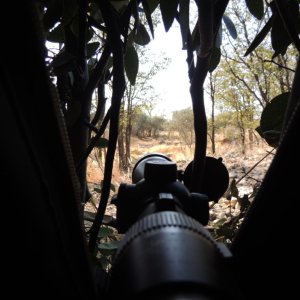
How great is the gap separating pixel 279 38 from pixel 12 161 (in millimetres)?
463

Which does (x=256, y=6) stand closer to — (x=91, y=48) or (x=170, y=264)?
(x=91, y=48)

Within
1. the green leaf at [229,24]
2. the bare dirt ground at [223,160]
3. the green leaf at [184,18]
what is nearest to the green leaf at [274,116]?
the green leaf at [184,18]

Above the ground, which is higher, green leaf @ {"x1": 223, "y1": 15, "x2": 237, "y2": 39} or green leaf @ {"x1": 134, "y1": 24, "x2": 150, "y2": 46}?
green leaf @ {"x1": 223, "y1": 15, "x2": 237, "y2": 39}

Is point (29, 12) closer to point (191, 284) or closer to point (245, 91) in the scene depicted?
point (191, 284)

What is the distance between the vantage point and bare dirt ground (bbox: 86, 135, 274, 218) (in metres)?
3.16

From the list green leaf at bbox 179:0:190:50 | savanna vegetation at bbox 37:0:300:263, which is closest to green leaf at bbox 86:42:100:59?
savanna vegetation at bbox 37:0:300:263

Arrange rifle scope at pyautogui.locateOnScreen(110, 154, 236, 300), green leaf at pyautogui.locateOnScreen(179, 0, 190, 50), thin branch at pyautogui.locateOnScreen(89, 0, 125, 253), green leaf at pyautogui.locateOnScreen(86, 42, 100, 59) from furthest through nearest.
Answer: green leaf at pyautogui.locateOnScreen(86, 42, 100, 59) < green leaf at pyautogui.locateOnScreen(179, 0, 190, 50) < thin branch at pyautogui.locateOnScreen(89, 0, 125, 253) < rifle scope at pyautogui.locateOnScreen(110, 154, 236, 300)

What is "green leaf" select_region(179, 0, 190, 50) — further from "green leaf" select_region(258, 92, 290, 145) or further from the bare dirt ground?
the bare dirt ground

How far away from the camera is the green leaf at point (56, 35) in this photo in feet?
1.78

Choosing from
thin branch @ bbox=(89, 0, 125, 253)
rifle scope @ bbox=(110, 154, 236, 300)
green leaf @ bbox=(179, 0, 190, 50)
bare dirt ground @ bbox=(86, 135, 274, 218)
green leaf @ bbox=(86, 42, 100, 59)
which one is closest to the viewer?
rifle scope @ bbox=(110, 154, 236, 300)

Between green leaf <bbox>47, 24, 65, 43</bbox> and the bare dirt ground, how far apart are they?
111cm

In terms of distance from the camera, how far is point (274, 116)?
458 millimetres

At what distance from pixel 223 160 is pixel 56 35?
1374 mm

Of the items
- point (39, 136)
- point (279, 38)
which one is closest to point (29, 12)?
point (39, 136)
